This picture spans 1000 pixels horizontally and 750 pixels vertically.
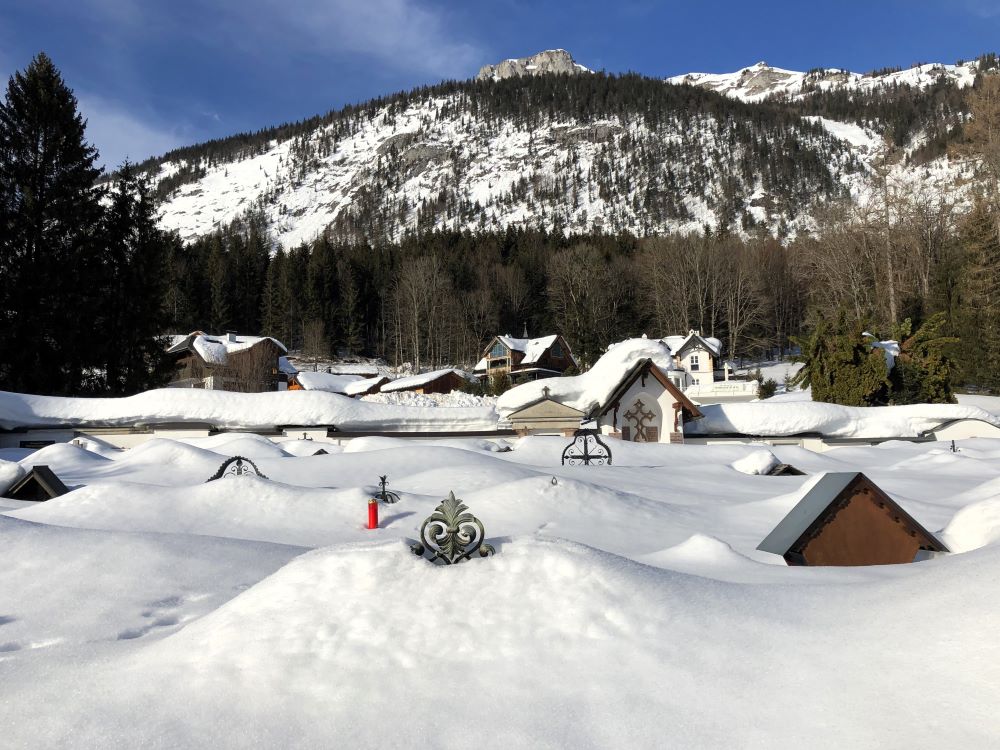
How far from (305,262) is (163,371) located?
61315mm

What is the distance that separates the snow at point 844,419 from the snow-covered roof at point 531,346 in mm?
38911

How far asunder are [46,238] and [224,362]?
25139 mm

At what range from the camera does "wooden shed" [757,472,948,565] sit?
6.89m

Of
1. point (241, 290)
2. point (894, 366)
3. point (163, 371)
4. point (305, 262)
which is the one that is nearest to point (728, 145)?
point (305, 262)

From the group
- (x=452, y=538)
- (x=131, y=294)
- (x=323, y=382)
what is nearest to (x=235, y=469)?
(x=452, y=538)

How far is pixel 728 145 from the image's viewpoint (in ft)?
534

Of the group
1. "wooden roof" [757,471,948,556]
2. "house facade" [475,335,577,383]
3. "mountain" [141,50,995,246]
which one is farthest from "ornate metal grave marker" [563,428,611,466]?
"mountain" [141,50,995,246]

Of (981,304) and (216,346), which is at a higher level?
(981,304)

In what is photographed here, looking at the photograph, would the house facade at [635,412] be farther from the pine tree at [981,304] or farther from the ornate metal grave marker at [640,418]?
the pine tree at [981,304]

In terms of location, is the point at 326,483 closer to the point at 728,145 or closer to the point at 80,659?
the point at 80,659

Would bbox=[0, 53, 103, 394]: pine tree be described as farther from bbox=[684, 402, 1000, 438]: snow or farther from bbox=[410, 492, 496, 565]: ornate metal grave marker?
bbox=[410, 492, 496, 565]: ornate metal grave marker

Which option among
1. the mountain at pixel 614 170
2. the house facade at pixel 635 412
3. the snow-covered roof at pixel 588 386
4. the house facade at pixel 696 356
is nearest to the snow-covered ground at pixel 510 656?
the house facade at pixel 635 412

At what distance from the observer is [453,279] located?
8806 cm

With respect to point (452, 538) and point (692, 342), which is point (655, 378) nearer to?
point (452, 538)
